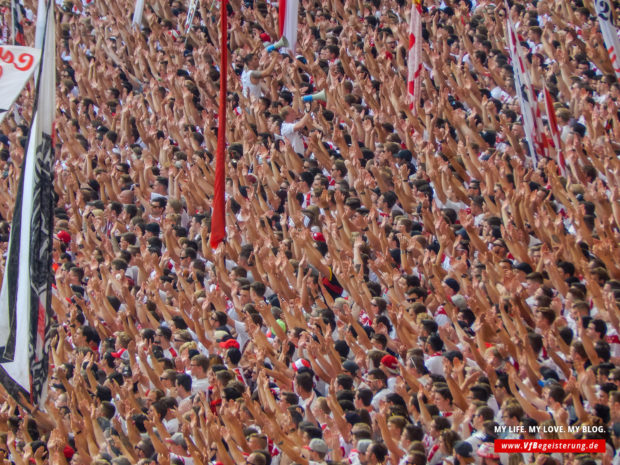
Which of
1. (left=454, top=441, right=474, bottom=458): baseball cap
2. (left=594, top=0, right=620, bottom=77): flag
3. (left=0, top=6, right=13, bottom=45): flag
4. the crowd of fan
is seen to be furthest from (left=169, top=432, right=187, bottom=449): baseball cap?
(left=0, top=6, right=13, bottom=45): flag

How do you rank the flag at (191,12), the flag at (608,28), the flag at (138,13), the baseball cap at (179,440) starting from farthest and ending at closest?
the flag at (138,13), the flag at (191,12), the flag at (608,28), the baseball cap at (179,440)

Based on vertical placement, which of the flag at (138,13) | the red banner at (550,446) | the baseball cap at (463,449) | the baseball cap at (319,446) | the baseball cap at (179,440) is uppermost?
the flag at (138,13)

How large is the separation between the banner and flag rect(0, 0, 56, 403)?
0.66 m

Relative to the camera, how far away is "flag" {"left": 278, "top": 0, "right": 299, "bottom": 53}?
45.1ft

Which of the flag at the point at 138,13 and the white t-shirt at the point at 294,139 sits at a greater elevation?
the flag at the point at 138,13

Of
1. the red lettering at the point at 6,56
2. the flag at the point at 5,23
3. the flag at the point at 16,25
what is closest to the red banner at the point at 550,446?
the red lettering at the point at 6,56

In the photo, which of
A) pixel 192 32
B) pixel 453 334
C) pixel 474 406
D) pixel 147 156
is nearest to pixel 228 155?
pixel 147 156

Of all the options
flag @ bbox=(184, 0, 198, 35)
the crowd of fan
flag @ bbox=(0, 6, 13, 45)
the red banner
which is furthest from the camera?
flag @ bbox=(0, 6, 13, 45)

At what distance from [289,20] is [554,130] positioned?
3.86 m

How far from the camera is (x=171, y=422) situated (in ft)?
30.8

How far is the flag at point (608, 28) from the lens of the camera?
11375 millimetres

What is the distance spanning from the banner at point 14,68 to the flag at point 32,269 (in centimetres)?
66

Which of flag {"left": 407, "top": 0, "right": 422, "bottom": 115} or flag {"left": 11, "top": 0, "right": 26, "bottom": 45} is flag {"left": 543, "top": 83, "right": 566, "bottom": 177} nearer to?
flag {"left": 407, "top": 0, "right": 422, "bottom": 115}

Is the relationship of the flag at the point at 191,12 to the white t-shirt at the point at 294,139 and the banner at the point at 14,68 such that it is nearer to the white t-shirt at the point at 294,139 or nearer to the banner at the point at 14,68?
the white t-shirt at the point at 294,139
